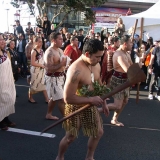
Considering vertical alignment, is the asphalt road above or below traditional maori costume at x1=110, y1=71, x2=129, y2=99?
below

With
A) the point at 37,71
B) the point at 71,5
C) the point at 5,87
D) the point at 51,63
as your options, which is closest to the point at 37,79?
the point at 37,71

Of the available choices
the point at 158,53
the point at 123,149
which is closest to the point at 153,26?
the point at 158,53

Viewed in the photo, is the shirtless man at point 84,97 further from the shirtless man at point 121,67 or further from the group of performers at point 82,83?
the shirtless man at point 121,67

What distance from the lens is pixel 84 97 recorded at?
272 centimetres

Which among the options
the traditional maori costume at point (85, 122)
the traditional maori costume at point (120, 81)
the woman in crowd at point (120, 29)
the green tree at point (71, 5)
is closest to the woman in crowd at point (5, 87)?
the traditional maori costume at point (85, 122)

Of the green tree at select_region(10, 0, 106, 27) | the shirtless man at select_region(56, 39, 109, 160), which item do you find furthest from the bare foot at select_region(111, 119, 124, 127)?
the green tree at select_region(10, 0, 106, 27)

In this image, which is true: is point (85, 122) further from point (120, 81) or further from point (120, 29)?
point (120, 29)

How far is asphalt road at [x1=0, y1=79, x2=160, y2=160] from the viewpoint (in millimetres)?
3658

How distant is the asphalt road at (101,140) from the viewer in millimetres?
3658

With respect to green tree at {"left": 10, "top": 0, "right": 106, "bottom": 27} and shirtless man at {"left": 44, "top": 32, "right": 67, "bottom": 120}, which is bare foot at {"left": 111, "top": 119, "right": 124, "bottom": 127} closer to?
shirtless man at {"left": 44, "top": 32, "right": 67, "bottom": 120}

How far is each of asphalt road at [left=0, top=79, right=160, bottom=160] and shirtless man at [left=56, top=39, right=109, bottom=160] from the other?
1.98ft

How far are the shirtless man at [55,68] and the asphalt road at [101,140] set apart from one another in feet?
2.06

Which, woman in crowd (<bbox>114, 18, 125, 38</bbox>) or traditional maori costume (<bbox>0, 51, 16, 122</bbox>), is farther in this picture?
woman in crowd (<bbox>114, 18, 125, 38</bbox>)

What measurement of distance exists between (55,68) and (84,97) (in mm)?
1935
